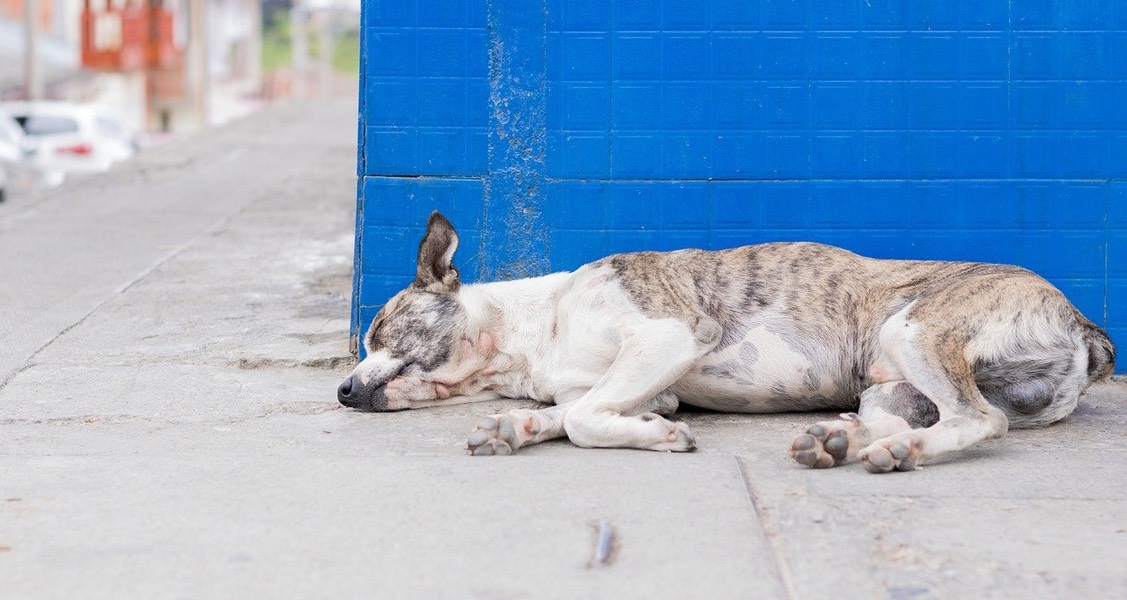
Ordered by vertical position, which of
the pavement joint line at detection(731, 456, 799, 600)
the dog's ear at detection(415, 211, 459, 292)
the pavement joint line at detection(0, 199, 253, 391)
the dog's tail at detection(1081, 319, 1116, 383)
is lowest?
the pavement joint line at detection(0, 199, 253, 391)

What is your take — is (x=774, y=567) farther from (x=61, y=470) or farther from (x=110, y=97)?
(x=110, y=97)

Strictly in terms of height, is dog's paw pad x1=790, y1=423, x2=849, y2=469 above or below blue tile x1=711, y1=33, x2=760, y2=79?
below

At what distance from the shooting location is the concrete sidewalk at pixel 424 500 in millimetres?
3318

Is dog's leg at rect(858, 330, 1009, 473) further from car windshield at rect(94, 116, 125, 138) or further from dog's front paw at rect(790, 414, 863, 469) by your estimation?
car windshield at rect(94, 116, 125, 138)

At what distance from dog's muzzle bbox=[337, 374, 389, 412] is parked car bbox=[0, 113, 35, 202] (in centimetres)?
1521

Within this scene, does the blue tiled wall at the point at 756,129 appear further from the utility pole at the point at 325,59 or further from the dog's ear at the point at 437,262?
the utility pole at the point at 325,59

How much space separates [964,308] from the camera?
4824 millimetres

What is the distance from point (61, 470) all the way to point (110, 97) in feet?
176

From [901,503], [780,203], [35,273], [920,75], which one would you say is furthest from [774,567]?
[35,273]

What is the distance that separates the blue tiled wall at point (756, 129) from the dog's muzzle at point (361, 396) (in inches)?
38.0

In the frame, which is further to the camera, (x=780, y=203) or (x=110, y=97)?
(x=110, y=97)

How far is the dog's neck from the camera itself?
5402mm

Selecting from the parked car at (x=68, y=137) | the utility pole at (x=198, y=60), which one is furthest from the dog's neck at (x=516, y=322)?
the utility pole at (x=198, y=60)

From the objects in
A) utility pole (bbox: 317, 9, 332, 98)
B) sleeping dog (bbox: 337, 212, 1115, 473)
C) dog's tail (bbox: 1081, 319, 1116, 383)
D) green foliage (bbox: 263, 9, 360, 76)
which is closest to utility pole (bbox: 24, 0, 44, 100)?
sleeping dog (bbox: 337, 212, 1115, 473)
